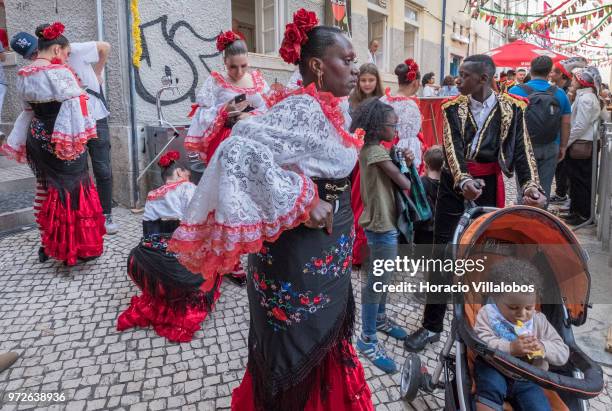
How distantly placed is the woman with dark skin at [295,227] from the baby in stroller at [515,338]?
0.58 metres

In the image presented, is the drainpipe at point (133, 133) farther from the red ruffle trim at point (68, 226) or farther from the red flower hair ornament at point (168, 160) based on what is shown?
the red flower hair ornament at point (168, 160)

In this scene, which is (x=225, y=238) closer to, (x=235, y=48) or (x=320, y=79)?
(x=320, y=79)

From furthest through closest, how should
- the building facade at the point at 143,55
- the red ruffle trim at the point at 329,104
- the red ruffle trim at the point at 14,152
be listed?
the building facade at the point at 143,55 < the red ruffle trim at the point at 14,152 < the red ruffle trim at the point at 329,104

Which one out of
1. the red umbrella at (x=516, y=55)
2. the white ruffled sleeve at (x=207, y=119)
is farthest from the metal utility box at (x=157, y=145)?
the red umbrella at (x=516, y=55)

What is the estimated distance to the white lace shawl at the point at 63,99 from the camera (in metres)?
3.65

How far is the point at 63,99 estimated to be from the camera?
3725 mm

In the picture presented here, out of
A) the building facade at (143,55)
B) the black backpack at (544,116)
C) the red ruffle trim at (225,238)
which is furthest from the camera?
the building facade at (143,55)

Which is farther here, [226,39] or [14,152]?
[14,152]

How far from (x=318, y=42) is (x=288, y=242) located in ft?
2.63

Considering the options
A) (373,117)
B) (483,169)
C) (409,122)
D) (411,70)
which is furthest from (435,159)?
(373,117)

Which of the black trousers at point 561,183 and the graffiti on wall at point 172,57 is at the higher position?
the graffiti on wall at point 172,57

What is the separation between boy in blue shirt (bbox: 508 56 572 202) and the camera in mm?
5090

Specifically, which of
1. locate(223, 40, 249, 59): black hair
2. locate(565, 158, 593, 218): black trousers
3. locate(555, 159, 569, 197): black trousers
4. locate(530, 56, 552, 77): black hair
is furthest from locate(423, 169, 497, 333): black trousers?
locate(555, 159, 569, 197): black trousers

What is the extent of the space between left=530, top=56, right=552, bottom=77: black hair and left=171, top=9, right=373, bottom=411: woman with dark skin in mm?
4389
